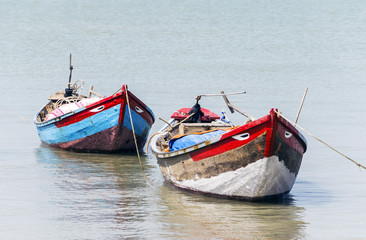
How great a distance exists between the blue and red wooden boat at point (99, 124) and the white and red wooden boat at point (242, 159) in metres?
4.66

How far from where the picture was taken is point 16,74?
5616 centimetres

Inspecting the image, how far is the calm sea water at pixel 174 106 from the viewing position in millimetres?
15086

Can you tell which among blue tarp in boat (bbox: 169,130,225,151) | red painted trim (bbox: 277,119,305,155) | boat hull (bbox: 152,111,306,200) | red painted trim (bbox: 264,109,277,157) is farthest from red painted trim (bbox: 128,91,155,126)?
red painted trim (bbox: 264,109,277,157)

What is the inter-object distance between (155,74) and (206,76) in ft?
12.3

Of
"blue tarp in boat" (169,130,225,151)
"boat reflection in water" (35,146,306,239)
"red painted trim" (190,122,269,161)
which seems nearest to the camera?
"boat reflection in water" (35,146,306,239)

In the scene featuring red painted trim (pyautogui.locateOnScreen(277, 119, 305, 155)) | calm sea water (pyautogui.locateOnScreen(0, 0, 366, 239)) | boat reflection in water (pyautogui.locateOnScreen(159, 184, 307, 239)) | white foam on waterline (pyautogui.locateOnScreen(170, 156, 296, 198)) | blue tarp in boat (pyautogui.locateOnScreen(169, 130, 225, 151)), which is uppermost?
red painted trim (pyautogui.locateOnScreen(277, 119, 305, 155))

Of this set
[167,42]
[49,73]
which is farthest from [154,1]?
[49,73]

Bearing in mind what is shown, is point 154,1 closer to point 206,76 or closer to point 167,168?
point 206,76

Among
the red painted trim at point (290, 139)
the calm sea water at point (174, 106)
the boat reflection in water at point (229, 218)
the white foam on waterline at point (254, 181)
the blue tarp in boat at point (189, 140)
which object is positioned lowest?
the calm sea water at point (174, 106)

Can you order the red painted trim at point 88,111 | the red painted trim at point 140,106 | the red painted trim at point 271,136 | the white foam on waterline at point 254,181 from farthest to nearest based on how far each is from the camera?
the red painted trim at point 140,106, the red painted trim at point 88,111, the white foam on waterline at point 254,181, the red painted trim at point 271,136

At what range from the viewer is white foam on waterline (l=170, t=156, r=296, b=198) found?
15.8m

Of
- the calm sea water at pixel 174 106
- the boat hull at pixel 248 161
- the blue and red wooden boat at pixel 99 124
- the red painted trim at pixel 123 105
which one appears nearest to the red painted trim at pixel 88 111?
the blue and red wooden boat at pixel 99 124

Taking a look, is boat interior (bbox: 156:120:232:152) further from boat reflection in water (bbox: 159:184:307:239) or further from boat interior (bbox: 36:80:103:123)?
boat interior (bbox: 36:80:103:123)

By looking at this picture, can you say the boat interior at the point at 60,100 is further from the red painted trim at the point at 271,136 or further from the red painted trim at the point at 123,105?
the red painted trim at the point at 271,136
